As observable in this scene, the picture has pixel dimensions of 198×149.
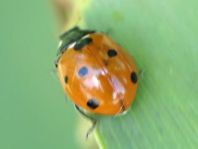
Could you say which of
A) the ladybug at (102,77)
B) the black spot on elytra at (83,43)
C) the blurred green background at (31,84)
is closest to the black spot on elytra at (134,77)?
the ladybug at (102,77)

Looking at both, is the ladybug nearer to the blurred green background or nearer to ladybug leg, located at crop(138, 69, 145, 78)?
ladybug leg, located at crop(138, 69, 145, 78)

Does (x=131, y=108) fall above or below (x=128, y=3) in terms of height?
below

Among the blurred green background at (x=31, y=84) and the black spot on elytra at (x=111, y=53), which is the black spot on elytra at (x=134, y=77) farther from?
the blurred green background at (x=31, y=84)

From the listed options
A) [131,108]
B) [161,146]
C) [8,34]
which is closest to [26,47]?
[8,34]

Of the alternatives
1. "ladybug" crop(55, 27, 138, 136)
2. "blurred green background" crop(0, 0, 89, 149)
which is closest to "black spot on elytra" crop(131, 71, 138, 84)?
"ladybug" crop(55, 27, 138, 136)

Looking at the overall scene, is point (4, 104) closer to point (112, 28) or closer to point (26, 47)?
point (26, 47)

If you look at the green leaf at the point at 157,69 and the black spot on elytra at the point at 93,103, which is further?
the black spot on elytra at the point at 93,103
